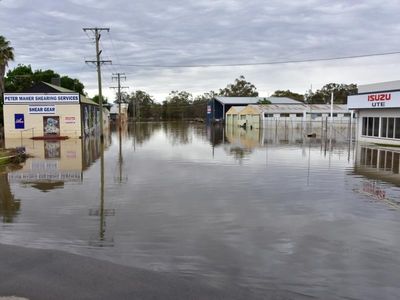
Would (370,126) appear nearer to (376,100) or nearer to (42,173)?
(376,100)

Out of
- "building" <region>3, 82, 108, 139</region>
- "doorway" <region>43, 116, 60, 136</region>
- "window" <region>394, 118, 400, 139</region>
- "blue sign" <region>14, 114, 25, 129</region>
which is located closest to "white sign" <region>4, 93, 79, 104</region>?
"building" <region>3, 82, 108, 139</region>

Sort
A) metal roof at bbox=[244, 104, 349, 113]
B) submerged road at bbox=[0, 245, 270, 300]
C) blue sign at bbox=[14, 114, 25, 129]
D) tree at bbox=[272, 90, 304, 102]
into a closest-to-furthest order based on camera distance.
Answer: submerged road at bbox=[0, 245, 270, 300] < blue sign at bbox=[14, 114, 25, 129] < metal roof at bbox=[244, 104, 349, 113] < tree at bbox=[272, 90, 304, 102]

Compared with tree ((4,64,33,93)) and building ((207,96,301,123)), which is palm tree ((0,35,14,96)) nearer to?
tree ((4,64,33,93))

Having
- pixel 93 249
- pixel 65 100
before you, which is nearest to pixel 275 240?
pixel 93 249

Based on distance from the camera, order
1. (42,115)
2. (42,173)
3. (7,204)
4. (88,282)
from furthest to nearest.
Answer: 1. (42,115)
2. (42,173)
3. (7,204)
4. (88,282)

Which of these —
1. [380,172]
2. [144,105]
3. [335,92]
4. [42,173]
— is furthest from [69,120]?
[144,105]

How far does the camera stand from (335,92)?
143250 mm

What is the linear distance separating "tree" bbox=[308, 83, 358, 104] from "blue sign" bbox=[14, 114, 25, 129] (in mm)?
114556

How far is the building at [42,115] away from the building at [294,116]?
124ft

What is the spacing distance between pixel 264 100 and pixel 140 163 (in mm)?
82092

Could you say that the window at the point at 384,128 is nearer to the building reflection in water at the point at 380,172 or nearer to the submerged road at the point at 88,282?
the building reflection in water at the point at 380,172

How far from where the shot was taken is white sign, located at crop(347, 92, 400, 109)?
32938 millimetres

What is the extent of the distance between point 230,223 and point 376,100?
29.9 m

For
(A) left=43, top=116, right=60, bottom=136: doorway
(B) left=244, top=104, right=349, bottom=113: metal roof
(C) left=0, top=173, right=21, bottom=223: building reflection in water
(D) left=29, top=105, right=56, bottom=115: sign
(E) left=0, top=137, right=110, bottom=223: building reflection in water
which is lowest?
(C) left=0, top=173, right=21, bottom=223: building reflection in water
